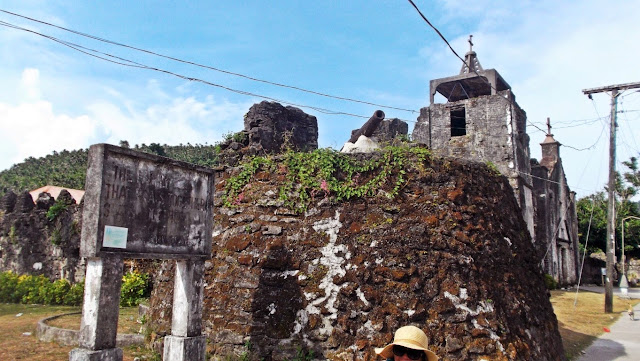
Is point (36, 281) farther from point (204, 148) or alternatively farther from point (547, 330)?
point (204, 148)

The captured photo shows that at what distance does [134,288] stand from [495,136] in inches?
632

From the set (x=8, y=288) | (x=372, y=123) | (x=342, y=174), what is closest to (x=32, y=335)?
(x=342, y=174)

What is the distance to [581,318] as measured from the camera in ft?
48.3

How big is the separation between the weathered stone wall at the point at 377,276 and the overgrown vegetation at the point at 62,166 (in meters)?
35.4

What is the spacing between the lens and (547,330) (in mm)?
7434

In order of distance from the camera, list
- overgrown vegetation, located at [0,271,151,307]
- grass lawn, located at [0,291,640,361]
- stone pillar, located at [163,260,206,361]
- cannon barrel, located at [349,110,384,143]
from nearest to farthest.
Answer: stone pillar, located at [163,260,206,361], grass lawn, located at [0,291,640,361], cannon barrel, located at [349,110,384,143], overgrown vegetation, located at [0,271,151,307]

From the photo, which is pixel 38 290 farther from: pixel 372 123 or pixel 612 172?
pixel 612 172

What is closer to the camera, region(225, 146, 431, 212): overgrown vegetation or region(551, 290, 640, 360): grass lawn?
region(225, 146, 431, 212): overgrown vegetation

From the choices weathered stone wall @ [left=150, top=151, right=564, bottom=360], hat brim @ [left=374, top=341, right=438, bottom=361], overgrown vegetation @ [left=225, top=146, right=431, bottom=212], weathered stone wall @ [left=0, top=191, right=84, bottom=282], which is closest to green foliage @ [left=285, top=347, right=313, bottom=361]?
weathered stone wall @ [left=150, top=151, right=564, bottom=360]

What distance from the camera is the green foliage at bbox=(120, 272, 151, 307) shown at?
1331cm

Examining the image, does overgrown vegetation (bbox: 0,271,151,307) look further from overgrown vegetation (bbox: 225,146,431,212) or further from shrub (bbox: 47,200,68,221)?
overgrown vegetation (bbox: 225,146,431,212)

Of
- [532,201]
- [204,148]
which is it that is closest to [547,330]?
[532,201]

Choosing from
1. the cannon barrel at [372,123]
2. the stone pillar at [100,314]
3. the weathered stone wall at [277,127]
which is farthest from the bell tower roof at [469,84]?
the stone pillar at [100,314]

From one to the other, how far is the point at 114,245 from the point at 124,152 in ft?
3.54
